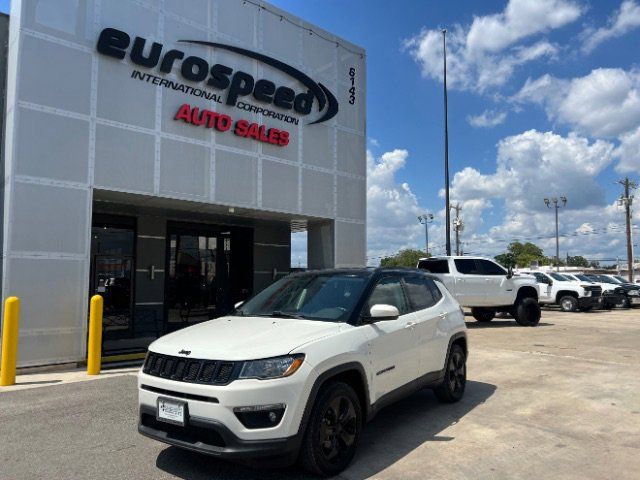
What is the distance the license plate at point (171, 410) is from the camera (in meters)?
3.70

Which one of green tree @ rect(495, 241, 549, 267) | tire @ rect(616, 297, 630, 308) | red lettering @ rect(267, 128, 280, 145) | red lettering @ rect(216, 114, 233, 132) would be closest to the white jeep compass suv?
red lettering @ rect(216, 114, 233, 132)

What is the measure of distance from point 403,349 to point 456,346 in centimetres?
Result: 159

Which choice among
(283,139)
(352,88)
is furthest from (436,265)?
(283,139)

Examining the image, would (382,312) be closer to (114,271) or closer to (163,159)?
(163,159)

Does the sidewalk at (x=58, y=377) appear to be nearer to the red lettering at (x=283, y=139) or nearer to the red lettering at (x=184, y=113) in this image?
the red lettering at (x=184, y=113)

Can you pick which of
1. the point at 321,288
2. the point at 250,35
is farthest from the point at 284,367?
the point at 250,35

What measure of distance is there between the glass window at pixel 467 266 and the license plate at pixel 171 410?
42.5 feet

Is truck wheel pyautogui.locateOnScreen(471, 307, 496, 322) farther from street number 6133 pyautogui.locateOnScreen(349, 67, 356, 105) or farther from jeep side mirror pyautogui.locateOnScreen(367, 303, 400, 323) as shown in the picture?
jeep side mirror pyautogui.locateOnScreen(367, 303, 400, 323)

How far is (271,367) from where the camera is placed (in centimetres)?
367

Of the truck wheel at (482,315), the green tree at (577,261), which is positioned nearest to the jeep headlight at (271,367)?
the truck wheel at (482,315)

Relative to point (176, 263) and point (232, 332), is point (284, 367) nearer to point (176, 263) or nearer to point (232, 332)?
point (232, 332)

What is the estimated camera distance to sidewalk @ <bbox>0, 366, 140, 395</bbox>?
7.19m

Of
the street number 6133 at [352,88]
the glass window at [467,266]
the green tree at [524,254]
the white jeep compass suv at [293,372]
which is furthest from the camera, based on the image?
the green tree at [524,254]

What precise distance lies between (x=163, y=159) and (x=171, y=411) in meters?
6.84
